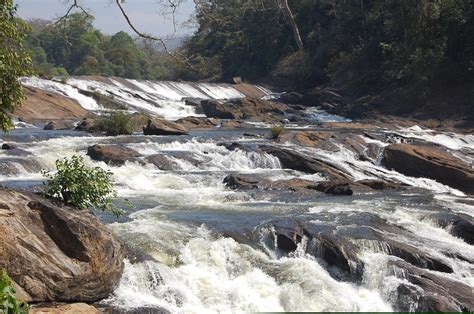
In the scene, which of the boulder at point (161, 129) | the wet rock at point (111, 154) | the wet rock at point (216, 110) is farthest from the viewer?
the wet rock at point (216, 110)

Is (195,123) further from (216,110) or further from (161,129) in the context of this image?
(216,110)

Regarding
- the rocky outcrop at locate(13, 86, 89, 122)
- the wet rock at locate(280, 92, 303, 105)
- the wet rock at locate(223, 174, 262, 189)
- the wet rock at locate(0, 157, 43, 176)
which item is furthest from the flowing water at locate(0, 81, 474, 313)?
the wet rock at locate(280, 92, 303, 105)

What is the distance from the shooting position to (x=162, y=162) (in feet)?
58.5

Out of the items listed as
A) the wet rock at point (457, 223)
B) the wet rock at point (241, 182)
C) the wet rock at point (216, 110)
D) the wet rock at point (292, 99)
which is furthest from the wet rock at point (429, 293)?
the wet rock at point (292, 99)

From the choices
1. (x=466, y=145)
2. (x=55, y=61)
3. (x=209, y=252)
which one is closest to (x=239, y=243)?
(x=209, y=252)

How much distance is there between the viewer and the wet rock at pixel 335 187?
15.6 meters

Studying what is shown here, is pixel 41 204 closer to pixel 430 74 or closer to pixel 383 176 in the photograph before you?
pixel 383 176

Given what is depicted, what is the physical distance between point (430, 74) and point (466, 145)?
10018 millimetres

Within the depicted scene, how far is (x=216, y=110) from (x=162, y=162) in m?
15.6

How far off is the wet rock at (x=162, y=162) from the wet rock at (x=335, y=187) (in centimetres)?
426

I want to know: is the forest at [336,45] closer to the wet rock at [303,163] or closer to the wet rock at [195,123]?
the wet rock at [195,123]

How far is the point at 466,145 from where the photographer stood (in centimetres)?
2597

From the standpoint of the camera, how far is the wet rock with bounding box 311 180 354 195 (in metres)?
15.6

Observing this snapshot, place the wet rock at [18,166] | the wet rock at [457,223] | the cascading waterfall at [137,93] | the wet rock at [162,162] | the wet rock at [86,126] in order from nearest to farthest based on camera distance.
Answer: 1. the wet rock at [457,223]
2. the wet rock at [18,166]
3. the wet rock at [162,162]
4. the wet rock at [86,126]
5. the cascading waterfall at [137,93]
